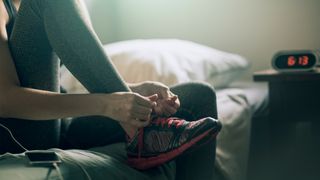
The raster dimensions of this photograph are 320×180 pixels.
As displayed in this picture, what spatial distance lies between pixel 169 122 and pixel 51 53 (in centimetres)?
26

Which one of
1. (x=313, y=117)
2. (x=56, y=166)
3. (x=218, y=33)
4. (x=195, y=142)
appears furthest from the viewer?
(x=218, y=33)

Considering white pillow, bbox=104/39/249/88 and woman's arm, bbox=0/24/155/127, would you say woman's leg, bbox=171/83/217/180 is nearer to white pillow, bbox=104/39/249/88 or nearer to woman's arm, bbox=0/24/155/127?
woman's arm, bbox=0/24/155/127

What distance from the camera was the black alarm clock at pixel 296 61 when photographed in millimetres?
1421

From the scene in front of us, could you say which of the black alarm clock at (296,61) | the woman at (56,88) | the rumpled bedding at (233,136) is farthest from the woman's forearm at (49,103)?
the black alarm clock at (296,61)

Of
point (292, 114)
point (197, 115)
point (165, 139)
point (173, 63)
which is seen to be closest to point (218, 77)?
point (173, 63)

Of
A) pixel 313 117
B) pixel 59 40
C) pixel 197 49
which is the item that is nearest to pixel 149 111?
pixel 59 40

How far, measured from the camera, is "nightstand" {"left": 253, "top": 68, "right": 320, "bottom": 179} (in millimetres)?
1404

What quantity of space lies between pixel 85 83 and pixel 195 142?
0.23 metres

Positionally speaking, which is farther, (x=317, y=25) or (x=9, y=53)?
(x=317, y=25)

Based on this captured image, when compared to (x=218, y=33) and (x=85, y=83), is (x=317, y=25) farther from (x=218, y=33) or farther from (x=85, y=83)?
(x=85, y=83)

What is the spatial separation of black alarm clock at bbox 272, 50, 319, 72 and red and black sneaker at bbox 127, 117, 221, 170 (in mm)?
554

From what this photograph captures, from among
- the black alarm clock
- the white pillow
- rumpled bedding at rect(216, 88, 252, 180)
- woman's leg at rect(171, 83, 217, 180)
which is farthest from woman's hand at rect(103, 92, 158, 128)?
the black alarm clock

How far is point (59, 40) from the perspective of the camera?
93 centimetres

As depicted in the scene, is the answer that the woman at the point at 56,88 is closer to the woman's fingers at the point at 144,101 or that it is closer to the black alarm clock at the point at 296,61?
the woman's fingers at the point at 144,101
